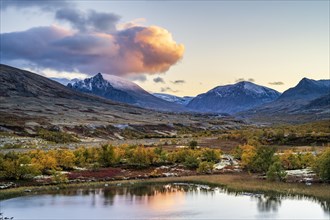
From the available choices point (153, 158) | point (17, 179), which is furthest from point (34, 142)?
point (17, 179)

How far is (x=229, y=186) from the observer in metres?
68.9

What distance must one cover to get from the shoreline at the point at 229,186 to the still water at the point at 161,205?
230 centimetres

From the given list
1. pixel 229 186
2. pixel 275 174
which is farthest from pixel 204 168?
pixel 229 186

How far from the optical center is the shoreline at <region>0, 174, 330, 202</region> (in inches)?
2411

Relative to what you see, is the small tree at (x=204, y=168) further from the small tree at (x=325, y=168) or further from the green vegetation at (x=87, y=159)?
the small tree at (x=325, y=168)

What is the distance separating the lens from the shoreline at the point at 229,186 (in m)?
61.2

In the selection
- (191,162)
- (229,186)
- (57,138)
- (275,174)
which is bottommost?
(229,186)

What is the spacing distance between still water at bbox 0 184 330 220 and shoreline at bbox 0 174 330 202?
230 cm

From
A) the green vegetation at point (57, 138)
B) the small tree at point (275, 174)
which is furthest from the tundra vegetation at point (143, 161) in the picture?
the green vegetation at point (57, 138)

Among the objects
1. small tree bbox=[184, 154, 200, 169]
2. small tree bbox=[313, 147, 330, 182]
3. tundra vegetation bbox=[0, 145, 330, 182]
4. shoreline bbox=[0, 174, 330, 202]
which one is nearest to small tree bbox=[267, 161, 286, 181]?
tundra vegetation bbox=[0, 145, 330, 182]

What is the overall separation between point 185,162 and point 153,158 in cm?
847

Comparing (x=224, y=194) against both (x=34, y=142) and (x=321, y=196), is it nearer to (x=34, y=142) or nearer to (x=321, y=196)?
(x=321, y=196)

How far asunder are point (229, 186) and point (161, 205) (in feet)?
54.0

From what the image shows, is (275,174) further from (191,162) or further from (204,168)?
(191,162)
